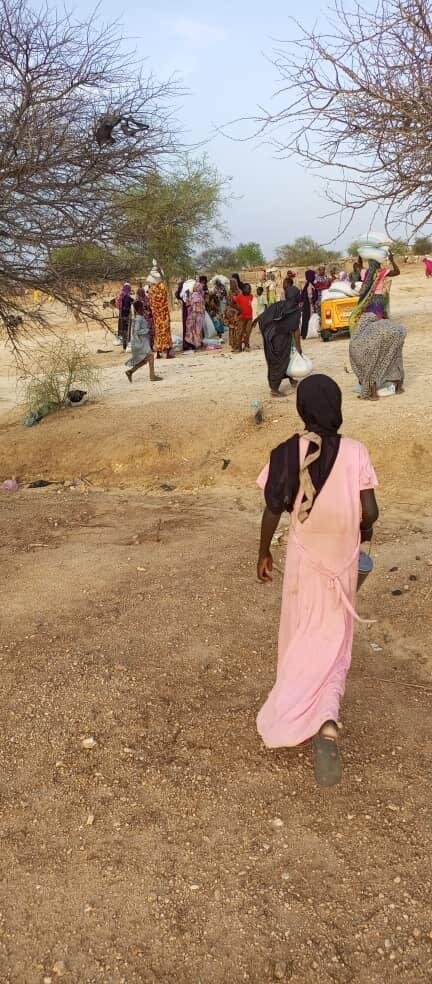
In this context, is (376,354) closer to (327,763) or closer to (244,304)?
(244,304)

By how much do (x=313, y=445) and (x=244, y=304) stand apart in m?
11.5

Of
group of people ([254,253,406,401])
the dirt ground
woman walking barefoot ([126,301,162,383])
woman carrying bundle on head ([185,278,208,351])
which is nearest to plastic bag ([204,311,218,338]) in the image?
woman carrying bundle on head ([185,278,208,351])

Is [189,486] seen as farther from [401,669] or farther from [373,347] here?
[401,669]

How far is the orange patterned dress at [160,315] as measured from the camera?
12.8m

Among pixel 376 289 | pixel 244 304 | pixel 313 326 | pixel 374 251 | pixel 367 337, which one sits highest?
pixel 374 251

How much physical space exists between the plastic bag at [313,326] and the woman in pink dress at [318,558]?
1333 cm

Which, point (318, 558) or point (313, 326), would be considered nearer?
point (318, 558)

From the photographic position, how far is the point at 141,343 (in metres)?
12.2

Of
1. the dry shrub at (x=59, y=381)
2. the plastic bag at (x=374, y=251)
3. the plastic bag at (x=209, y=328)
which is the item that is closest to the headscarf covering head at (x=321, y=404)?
the plastic bag at (x=374, y=251)

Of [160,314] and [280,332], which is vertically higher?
[160,314]

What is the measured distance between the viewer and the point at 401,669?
3.94 m

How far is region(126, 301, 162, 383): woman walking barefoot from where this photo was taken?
11.9 m

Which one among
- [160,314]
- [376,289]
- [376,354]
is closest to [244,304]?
[160,314]

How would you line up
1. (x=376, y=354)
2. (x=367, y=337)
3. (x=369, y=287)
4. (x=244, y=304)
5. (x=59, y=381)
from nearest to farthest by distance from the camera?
(x=367, y=337), (x=376, y=354), (x=369, y=287), (x=59, y=381), (x=244, y=304)
